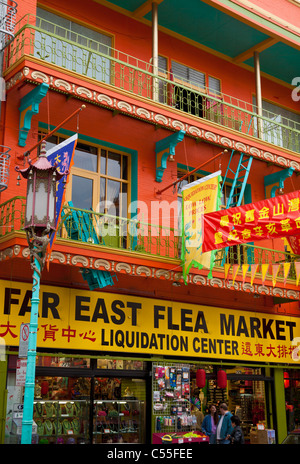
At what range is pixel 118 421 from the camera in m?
14.6

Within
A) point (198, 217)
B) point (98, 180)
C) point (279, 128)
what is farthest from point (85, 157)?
point (279, 128)

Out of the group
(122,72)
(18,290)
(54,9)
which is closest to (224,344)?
(18,290)

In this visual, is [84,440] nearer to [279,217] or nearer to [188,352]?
[188,352]

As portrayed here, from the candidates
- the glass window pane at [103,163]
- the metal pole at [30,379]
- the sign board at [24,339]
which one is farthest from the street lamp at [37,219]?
the glass window pane at [103,163]

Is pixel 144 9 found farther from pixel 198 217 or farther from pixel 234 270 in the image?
pixel 234 270

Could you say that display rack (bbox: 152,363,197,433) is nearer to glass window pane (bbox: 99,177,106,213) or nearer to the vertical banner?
the vertical banner

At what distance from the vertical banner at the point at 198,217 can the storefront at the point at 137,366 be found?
6.58 ft

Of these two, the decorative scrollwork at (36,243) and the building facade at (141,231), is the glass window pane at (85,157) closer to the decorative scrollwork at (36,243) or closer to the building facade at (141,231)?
the building facade at (141,231)

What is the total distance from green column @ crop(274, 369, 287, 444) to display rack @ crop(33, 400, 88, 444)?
6.78 meters

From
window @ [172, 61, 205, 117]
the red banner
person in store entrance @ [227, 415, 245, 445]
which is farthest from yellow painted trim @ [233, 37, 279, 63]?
person in store entrance @ [227, 415, 245, 445]

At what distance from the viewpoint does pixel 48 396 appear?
538 inches

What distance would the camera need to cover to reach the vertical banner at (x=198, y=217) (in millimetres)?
14361

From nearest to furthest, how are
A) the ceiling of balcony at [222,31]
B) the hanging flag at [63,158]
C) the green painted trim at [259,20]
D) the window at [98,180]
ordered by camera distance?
the hanging flag at [63,158] → the window at [98,180] → the ceiling of balcony at [222,31] → the green painted trim at [259,20]

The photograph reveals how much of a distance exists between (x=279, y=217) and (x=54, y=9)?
861 cm
